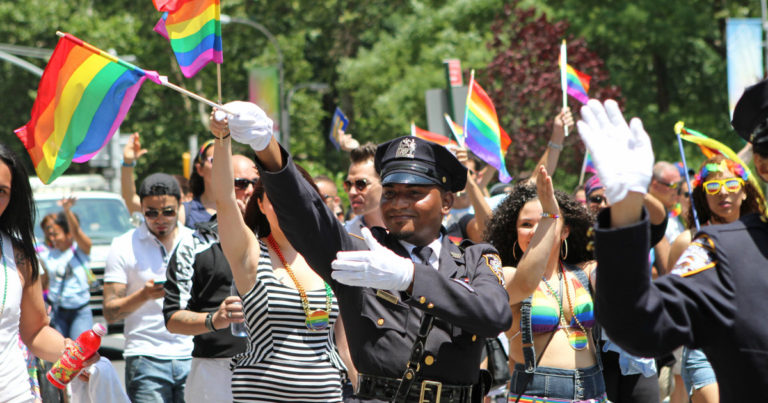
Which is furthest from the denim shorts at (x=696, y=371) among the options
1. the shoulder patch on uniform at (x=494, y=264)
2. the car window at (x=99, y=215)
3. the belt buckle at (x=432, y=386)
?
the car window at (x=99, y=215)

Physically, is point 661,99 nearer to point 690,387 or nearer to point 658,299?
point 690,387

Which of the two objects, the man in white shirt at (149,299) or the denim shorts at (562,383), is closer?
the denim shorts at (562,383)

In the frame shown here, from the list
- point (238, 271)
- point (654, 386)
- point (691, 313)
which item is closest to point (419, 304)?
point (691, 313)

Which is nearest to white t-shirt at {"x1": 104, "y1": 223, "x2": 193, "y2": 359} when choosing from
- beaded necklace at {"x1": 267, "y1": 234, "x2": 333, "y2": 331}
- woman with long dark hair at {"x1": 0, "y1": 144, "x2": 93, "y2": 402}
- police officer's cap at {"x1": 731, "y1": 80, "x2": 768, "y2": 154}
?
woman with long dark hair at {"x1": 0, "y1": 144, "x2": 93, "y2": 402}

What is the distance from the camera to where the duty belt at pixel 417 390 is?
11.2 ft

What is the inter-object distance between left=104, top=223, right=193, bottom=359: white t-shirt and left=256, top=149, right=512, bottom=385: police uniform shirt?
2780mm

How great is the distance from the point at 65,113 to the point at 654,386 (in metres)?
3.53

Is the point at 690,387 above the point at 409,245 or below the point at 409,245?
below

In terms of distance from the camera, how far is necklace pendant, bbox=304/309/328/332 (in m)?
4.18

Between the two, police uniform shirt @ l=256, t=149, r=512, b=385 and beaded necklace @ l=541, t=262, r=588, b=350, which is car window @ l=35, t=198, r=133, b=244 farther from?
police uniform shirt @ l=256, t=149, r=512, b=385

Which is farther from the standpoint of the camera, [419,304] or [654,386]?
[654,386]

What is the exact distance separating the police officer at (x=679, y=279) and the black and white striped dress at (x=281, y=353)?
6.23 ft

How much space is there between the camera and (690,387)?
6.43 m

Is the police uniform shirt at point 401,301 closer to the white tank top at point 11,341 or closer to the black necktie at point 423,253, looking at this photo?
the black necktie at point 423,253
